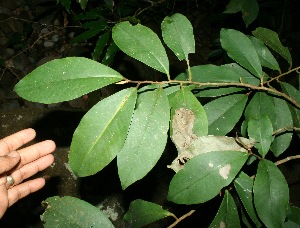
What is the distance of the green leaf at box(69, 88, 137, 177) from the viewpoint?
2.72ft

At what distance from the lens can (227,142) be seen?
3.34 feet

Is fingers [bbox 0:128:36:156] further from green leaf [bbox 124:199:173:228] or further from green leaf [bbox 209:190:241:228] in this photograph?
green leaf [bbox 209:190:241:228]

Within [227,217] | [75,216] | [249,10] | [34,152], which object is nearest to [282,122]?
[227,217]

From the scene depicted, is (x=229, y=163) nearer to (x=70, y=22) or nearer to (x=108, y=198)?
(x=108, y=198)

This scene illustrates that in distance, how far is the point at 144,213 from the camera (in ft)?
3.77

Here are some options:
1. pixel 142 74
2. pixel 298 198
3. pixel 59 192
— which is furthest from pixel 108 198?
pixel 298 198

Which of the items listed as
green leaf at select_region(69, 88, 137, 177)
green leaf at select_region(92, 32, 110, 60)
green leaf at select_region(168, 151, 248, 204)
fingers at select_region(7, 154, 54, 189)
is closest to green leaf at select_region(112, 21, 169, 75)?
green leaf at select_region(69, 88, 137, 177)

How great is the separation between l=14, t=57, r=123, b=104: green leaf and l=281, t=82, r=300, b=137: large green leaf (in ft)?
2.85

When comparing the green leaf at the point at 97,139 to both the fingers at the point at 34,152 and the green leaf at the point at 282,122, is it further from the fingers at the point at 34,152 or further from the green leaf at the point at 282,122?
the fingers at the point at 34,152

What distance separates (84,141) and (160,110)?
0.26m

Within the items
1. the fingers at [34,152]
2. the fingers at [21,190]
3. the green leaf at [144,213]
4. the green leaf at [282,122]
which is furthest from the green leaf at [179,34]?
the fingers at [21,190]

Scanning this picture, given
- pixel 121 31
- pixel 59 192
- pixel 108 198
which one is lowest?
pixel 108 198

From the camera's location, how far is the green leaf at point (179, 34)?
43.9 inches

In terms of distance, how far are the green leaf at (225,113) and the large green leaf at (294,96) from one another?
220mm
